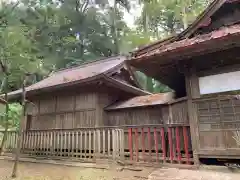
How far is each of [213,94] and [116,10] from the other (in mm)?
25809

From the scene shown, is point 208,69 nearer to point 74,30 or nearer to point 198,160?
point 198,160

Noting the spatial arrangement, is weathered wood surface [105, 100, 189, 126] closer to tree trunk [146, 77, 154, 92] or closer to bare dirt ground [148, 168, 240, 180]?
bare dirt ground [148, 168, 240, 180]

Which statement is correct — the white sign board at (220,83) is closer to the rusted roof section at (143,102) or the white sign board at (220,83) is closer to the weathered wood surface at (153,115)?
the weathered wood surface at (153,115)

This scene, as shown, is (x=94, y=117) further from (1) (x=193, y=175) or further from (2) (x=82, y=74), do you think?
(1) (x=193, y=175)

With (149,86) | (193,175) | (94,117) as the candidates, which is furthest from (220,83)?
(149,86)

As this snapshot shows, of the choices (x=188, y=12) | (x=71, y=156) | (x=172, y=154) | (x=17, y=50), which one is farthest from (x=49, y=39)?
(x=172, y=154)

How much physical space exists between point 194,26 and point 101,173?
5021mm

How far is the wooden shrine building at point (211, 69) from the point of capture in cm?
520

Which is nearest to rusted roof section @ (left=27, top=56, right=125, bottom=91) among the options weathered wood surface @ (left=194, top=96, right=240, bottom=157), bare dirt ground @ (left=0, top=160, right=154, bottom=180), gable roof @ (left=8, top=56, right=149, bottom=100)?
gable roof @ (left=8, top=56, right=149, bottom=100)

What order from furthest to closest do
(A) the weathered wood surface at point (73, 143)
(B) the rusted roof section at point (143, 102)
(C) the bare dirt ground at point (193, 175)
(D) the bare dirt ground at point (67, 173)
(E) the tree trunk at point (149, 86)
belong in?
(E) the tree trunk at point (149, 86) < (B) the rusted roof section at point (143, 102) < (A) the weathered wood surface at point (73, 143) < (D) the bare dirt ground at point (67, 173) < (C) the bare dirt ground at point (193, 175)

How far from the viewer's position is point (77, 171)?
7125mm

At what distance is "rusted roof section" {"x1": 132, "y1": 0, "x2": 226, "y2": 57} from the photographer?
5.84 m

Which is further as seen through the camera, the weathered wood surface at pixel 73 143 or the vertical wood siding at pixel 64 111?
the vertical wood siding at pixel 64 111

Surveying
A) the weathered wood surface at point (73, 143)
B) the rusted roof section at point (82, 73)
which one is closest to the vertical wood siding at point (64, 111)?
the rusted roof section at point (82, 73)
